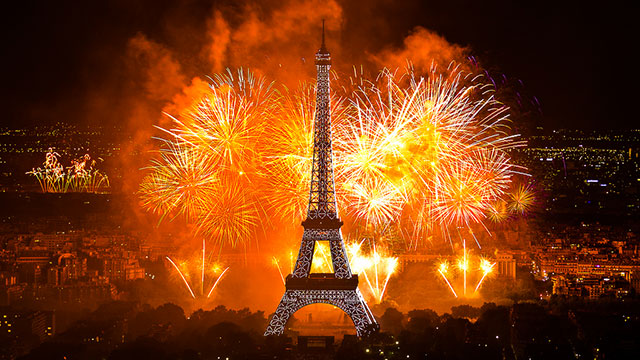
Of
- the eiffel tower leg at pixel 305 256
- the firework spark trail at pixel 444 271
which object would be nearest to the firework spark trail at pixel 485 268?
the firework spark trail at pixel 444 271

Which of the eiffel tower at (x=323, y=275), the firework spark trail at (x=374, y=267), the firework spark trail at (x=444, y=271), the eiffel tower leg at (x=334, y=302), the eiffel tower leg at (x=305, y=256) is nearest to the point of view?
the eiffel tower at (x=323, y=275)

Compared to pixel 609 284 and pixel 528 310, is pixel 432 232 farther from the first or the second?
pixel 528 310

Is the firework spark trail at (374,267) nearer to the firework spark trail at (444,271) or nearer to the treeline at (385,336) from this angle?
the firework spark trail at (444,271)

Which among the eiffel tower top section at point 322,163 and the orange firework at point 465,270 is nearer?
the eiffel tower top section at point 322,163

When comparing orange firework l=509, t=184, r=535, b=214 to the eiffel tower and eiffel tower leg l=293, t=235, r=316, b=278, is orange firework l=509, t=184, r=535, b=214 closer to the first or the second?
the eiffel tower

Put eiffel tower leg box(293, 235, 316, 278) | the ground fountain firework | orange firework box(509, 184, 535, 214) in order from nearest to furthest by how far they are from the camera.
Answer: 1. eiffel tower leg box(293, 235, 316, 278)
2. the ground fountain firework
3. orange firework box(509, 184, 535, 214)

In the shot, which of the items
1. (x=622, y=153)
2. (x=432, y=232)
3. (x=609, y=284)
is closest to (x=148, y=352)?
(x=432, y=232)

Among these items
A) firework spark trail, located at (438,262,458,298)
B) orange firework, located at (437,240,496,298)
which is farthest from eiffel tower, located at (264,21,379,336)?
orange firework, located at (437,240,496,298)
